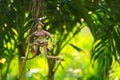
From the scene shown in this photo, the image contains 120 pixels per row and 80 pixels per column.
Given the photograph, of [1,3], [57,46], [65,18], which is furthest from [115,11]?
[1,3]

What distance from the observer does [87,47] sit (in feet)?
8.64

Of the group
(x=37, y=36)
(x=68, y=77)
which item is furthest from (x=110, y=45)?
(x=68, y=77)

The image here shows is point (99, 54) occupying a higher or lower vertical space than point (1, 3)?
lower

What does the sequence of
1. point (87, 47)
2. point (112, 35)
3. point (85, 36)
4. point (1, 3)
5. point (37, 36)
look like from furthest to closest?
point (85, 36) < point (87, 47) < point (112, 35) < point (1, 3) < point (37, 36)

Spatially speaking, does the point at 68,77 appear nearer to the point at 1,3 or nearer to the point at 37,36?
the point at 1,3

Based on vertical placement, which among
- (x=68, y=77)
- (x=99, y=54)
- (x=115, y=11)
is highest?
(x=115, y=11)

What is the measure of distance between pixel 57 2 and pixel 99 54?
39 cm

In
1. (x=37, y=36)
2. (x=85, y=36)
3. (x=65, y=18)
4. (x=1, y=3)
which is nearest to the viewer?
(x=37, y=36)

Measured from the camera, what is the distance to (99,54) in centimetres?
139

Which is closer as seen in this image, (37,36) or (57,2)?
(37,36)

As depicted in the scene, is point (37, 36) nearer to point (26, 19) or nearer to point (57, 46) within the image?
point (26, 19)

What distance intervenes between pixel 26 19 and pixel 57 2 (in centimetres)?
10

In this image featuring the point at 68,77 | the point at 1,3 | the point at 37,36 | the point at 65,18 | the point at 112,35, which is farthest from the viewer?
the point at 68,77

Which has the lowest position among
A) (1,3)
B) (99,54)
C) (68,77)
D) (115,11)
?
(68,77)
